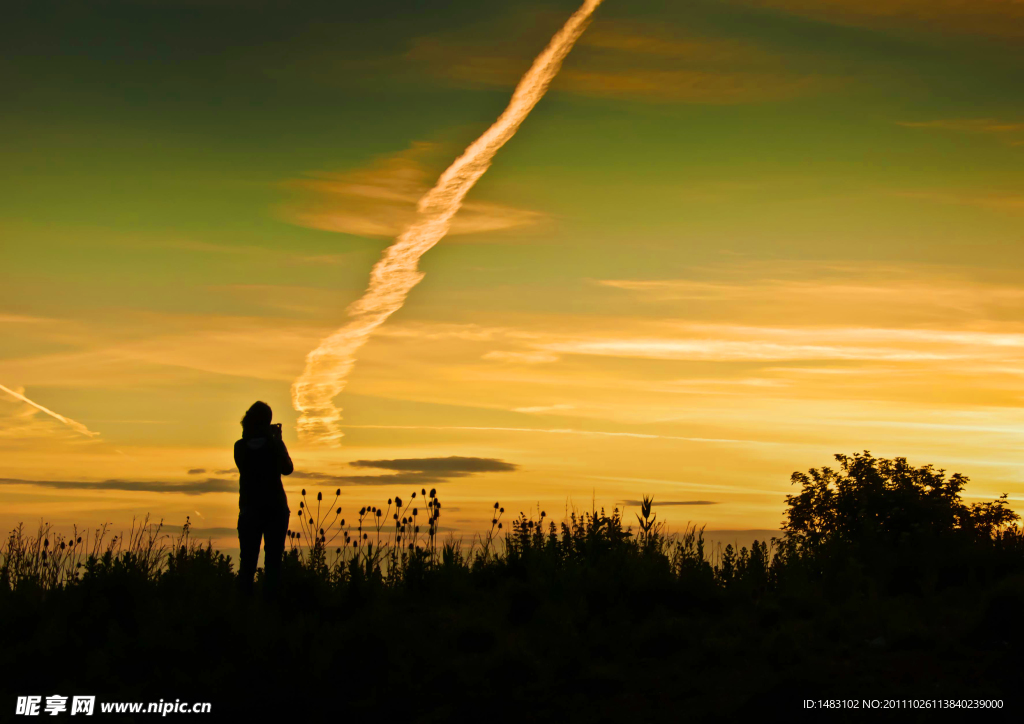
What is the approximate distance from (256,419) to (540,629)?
4434 mm

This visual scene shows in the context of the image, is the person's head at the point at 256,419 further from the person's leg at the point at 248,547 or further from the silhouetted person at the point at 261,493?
the person's leg at the point at 248,547

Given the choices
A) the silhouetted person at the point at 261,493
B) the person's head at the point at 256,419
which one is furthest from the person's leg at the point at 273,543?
the person's head at the point at 256,419

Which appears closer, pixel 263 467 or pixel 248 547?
pixel 263 467

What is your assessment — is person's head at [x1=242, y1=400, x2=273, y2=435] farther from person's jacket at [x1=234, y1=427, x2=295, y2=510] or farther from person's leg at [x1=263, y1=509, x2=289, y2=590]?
person's leg at [x1=263, y1=509, x2=289, y2=590]

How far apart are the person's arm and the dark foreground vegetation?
1561 millimetres

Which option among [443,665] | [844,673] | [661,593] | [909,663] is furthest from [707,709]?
[661,593]

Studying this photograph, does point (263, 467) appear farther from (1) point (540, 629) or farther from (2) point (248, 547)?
(1) point (540, 629)

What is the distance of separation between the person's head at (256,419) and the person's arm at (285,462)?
1.43 ft

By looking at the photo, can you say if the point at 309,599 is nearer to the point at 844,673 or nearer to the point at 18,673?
the point at 18,673

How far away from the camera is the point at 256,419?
10.8 m

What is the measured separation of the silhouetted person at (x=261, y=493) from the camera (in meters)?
10.6

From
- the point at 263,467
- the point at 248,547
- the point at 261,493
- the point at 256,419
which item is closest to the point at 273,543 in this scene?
the point at 248,547

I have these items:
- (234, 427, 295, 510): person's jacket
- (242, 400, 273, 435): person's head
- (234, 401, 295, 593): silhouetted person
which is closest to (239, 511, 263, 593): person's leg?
(234, 401, 295, 593): silhouetted person

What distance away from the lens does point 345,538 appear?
482 inches
